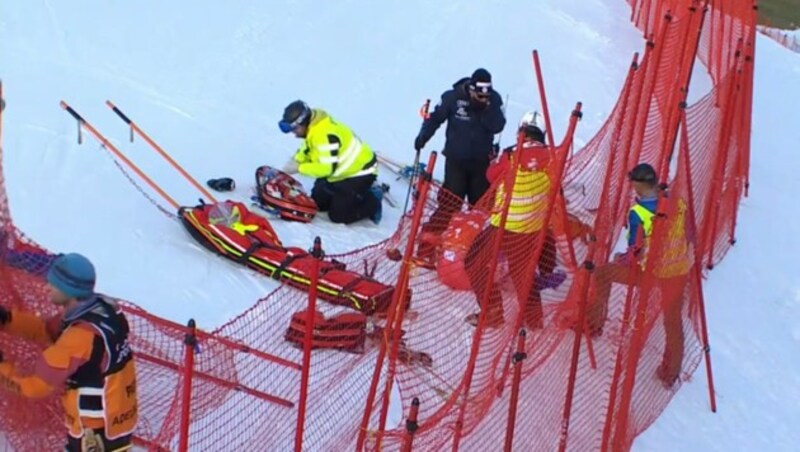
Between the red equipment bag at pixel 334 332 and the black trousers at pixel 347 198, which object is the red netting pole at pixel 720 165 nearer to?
the black trousers at pixel 347 198

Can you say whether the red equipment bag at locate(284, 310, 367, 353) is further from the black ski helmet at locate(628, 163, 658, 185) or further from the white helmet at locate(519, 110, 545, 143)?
the black ski helmet at locate(628, 163, 658, 185)

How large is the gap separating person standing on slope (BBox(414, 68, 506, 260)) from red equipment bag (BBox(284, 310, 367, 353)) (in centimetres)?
133

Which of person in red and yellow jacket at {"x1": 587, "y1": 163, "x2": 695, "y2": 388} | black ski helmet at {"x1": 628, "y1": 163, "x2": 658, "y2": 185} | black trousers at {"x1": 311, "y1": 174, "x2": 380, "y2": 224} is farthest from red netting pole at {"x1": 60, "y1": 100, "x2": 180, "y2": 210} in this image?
black ski helmet at {"x1": 628, "y1": 163, "x2": 658, "y2": 185}

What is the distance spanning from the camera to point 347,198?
873 centimetres

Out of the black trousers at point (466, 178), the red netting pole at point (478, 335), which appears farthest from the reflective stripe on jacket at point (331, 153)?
the red netting pole at point (478, 335)

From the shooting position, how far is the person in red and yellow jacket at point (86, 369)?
4379mm

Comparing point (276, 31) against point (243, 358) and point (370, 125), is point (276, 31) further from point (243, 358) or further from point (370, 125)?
point (243, 358)

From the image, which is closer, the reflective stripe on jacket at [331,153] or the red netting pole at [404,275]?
the red netting pole at [404,275]

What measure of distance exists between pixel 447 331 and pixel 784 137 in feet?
23.9

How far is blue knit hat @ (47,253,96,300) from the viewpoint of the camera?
172 inches

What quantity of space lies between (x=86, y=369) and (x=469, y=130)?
418cm

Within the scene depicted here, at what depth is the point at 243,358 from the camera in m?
6.35

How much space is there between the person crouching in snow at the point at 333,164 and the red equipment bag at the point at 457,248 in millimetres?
1787

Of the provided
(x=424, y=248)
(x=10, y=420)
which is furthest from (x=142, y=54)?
(x=10, y=420)
